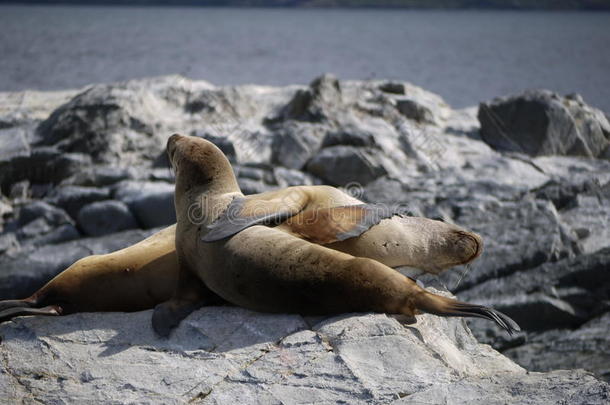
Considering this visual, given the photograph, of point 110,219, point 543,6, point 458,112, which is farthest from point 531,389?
point 543,6

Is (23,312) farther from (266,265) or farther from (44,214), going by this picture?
Answer: (44,214)

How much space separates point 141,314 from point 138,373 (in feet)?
2.74

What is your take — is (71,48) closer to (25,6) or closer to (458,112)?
(458,112)

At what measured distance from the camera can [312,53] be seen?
1650 inches

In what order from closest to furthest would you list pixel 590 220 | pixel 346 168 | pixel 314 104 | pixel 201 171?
pixel 201 171 → pixel 590 220 → pixel 346 168 → pixel 314 104

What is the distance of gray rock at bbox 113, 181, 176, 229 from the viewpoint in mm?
10891

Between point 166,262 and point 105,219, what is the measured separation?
5877mm

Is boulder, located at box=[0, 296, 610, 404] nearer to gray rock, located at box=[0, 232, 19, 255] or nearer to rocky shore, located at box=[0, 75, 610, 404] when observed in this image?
rocky shore, located at box=[0, 75, 610, 404]

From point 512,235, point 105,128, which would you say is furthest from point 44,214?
point 512,235

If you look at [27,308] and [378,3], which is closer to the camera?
[27,308]

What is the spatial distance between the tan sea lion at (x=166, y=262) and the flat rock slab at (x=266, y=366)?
356mm

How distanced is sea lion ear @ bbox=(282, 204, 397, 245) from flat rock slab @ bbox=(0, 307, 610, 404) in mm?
515

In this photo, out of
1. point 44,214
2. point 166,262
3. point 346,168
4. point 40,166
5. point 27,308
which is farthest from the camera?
point 40,166

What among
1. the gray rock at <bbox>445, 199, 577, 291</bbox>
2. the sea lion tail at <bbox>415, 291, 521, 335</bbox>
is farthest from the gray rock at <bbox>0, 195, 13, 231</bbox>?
the sea lion tail at <bbox>415, 291, 521, 335</bbox>
